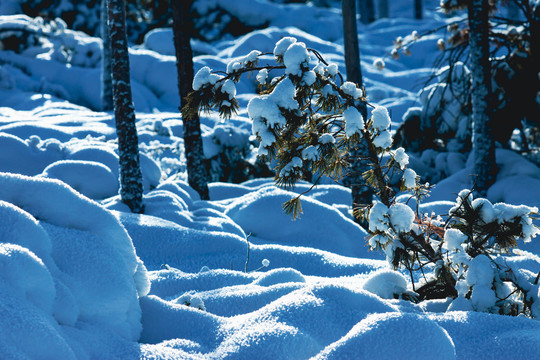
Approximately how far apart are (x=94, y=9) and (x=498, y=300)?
21.6 m

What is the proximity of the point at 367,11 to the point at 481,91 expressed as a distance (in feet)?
67.6

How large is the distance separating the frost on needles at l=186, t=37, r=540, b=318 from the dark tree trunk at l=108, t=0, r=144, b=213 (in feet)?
9.79

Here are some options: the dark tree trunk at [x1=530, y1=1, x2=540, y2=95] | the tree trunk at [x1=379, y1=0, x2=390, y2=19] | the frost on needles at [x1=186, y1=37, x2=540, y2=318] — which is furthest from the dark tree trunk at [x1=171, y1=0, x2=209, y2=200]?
the tree trunk at [x1=379, y1=0, x2=390, y2=19]

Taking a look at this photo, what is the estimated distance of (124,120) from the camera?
6.35 meters

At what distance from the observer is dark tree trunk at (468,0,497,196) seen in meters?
7.46

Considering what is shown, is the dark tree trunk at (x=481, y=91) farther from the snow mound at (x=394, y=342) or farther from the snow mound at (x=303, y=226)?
the snow mound at (x=394, y=342)

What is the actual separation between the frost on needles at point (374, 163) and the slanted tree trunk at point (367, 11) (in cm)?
2470

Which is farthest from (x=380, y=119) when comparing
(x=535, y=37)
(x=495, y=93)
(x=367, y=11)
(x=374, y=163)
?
(x=367, y=11)

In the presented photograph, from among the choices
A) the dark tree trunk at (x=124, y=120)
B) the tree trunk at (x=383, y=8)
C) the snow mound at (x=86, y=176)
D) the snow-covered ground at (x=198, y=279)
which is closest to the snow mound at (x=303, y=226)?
the snow-covered ground at (x=198, y=279)

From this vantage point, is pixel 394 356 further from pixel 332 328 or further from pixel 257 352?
pixel 257 352

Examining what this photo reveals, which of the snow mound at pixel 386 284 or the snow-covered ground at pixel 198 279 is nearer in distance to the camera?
the snow-covered ground at pixel 198 279

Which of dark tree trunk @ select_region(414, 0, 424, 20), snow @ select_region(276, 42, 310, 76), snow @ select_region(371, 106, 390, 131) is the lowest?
dark tree trunk @ select_region(414, 0, 424, 20)

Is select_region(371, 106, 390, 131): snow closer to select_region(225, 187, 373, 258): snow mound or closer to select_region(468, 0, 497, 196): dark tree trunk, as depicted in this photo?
select_region(225, 187, 373, 258): snow mound

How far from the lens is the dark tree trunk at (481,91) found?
7.46m
